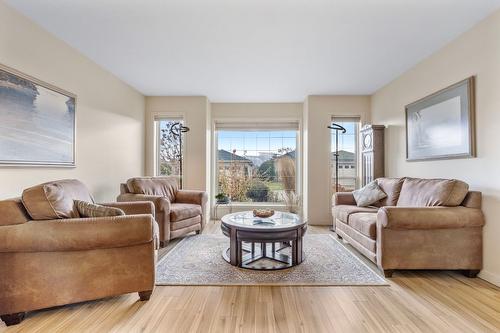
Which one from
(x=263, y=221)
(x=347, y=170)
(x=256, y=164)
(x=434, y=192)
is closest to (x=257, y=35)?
(x=263, y=221)

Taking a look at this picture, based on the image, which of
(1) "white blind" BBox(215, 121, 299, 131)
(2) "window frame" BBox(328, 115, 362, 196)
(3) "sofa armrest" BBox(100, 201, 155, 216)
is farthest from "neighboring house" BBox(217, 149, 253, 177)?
(3) "sofa armrest" BBox(100, 201, 155, 216)

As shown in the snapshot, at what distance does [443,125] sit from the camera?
293 cm

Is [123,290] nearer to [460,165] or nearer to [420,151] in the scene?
[460,165]

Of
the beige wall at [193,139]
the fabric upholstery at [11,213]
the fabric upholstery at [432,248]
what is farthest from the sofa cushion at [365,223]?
the fabric upholstery at [11,213]

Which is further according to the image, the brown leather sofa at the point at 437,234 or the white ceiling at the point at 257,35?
the brown leather sofa at the point at 437,234

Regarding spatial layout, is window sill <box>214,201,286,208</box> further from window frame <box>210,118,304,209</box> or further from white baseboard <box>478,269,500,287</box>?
white baseboard <box>478,269,500,287</box>

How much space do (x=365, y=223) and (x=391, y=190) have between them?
1005 millimetres

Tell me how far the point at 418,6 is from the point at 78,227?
325 centimetres

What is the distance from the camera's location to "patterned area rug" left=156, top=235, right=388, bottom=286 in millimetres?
2340

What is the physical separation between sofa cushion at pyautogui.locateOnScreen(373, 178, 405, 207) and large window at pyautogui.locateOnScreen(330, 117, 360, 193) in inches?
49.4

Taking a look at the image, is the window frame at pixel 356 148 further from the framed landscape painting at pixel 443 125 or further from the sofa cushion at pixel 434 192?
the sofa cushion at pixel 434 192

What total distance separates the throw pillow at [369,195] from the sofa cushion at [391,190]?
0.06m

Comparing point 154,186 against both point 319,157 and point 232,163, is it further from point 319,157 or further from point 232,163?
point 319,157

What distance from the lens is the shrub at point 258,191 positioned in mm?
5336
